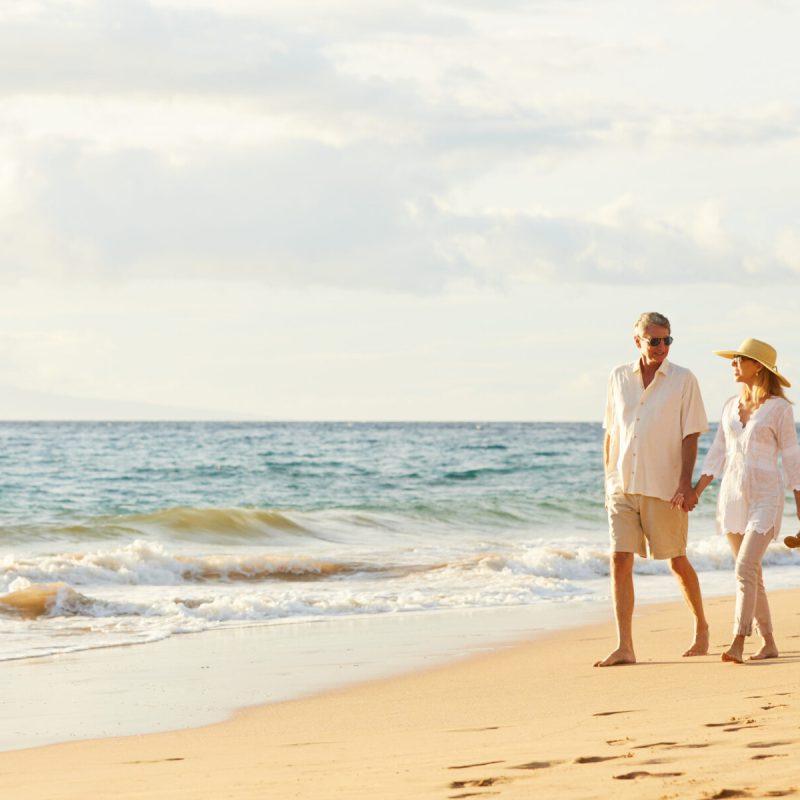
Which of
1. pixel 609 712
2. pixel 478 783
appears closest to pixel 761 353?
pixel 609 712

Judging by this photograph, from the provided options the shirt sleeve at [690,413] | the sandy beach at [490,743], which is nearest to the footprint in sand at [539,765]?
the sandy beach at [490,743]

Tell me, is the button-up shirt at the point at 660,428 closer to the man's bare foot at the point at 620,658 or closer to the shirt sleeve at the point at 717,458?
the shirt sleeve at the point at 717,458

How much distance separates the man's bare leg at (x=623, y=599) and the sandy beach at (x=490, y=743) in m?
0.11

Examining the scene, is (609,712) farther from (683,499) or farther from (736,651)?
(683,499)

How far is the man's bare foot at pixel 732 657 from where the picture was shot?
20.6ft

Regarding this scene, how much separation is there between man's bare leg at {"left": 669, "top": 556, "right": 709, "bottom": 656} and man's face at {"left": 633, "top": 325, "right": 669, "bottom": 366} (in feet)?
3.73

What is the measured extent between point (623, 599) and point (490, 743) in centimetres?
204

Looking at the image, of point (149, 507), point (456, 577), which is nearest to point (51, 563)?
point (456, 577)

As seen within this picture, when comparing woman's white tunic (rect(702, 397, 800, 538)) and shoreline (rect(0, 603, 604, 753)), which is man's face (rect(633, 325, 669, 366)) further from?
shoreline (rect(0, 603, 604, 753))

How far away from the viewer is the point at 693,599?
6.79 metres

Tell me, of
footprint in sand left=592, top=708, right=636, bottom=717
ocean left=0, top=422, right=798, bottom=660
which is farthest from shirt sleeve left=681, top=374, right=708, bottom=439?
ocean left=0, top=422, right=798, bottom=660

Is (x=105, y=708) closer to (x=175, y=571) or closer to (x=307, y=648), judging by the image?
(x=307, y=648)

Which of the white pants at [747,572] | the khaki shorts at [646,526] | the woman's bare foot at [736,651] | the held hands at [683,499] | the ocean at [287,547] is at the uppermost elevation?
the held hands at [683,499]

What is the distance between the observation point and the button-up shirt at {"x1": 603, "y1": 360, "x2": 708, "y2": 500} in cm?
644
